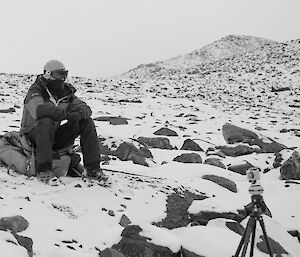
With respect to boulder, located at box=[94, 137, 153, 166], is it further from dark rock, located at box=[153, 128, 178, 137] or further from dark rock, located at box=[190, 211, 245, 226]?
dark rock, located at box=[153, 128, 178, 137]

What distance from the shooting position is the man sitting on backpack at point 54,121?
19.7ft

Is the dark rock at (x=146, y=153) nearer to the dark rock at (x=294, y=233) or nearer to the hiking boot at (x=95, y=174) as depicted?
the hiking boot at (x=95, y=174)

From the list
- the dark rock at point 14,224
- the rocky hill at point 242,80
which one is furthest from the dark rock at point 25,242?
the rocky hill at point 242,80

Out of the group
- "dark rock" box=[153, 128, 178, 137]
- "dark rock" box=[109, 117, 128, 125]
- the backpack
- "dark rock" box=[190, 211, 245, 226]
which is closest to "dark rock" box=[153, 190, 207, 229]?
"dark rock" box=[190, 211, 245, 226]

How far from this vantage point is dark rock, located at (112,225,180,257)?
455cm

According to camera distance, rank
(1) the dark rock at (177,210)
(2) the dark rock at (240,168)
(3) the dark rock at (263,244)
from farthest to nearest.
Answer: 1. (2) the dark rock at (240,168)
2. (1) the dark rock at (177,210)
3. (3) the dark rock at (263,244)

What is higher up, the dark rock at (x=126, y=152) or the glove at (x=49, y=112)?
the glove at (x=49, y=112)

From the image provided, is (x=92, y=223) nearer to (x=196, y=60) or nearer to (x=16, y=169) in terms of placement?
(x=16, y=169)

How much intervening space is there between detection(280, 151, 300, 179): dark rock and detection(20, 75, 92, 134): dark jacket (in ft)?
A: 15.1

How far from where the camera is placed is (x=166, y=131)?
1357 centimetres

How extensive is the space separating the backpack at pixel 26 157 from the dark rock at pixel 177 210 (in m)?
1.56

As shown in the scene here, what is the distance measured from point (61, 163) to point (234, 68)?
3213 centimetres

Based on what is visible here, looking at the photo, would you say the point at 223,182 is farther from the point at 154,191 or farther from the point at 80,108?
the point at 80,108

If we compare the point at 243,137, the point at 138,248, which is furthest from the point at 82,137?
the point at 243,137
